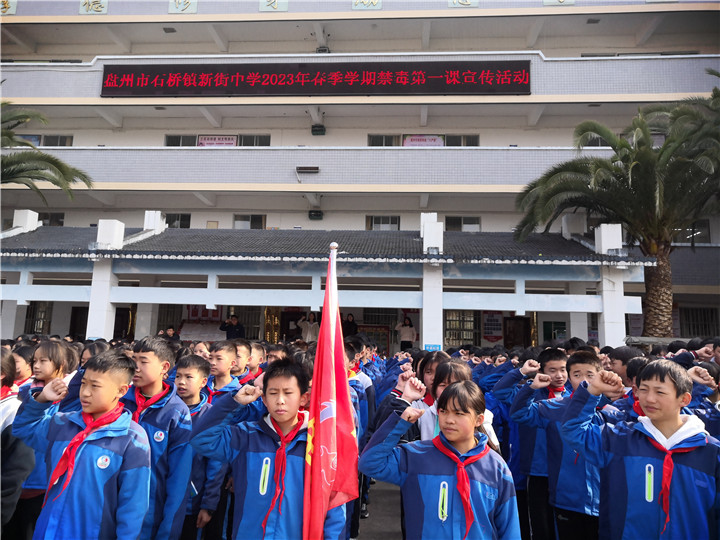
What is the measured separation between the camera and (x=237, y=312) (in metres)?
15.4

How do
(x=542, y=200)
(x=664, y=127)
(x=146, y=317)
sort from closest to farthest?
(x=542, y=200), (x=146, y=317), (x=664, y=127)

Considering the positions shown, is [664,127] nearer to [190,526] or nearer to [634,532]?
[634,532]

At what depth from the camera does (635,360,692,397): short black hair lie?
8.91ft

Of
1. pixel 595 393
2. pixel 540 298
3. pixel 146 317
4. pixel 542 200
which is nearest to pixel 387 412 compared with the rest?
pixel 595 393

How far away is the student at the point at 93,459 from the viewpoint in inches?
96.6

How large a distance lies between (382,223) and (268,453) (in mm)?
14689

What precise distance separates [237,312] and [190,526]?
12.2m

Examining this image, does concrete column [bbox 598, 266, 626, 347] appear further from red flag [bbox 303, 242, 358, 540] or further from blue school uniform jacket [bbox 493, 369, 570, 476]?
red flag [bbox 303, 242, 358, 540]

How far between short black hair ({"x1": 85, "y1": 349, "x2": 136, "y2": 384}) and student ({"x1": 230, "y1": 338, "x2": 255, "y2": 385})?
1568mm

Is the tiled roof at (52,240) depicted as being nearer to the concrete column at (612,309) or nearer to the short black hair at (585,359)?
the short black hair at (585,359)

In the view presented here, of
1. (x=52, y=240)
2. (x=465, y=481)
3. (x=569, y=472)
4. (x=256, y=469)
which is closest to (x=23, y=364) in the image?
(x=256, y=469)

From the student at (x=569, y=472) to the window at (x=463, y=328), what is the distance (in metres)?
11.9

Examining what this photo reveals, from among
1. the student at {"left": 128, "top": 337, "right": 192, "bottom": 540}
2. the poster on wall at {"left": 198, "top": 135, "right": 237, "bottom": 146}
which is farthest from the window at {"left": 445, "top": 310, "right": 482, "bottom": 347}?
the student at {"left": 128, "top": 337, "right": 192, "bottom": 540}

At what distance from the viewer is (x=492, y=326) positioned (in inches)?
609
